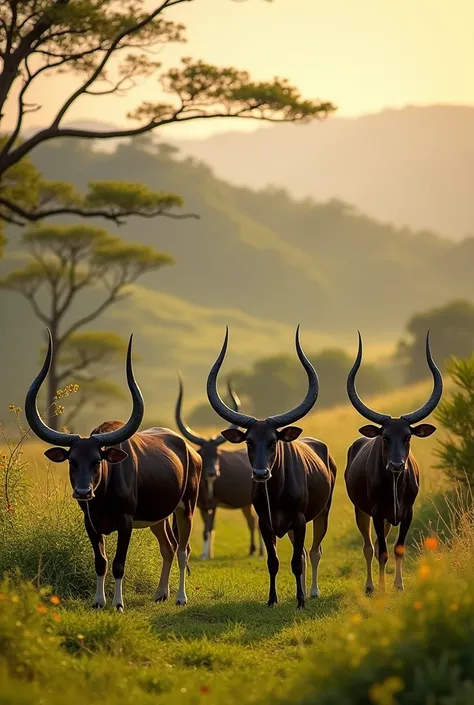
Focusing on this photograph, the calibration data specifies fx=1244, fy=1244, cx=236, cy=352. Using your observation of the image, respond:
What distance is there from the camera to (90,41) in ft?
76.5

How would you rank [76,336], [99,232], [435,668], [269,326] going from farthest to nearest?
1. [269,326]
2. [76,336]
3. [99,232]
4. [435,668]

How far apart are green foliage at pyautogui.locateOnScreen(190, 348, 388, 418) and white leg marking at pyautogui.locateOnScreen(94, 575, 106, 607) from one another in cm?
6147

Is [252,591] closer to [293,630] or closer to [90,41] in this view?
[293,630]

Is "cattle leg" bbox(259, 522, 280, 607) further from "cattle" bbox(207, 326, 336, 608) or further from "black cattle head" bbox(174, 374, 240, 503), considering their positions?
"black cattle head" bbox(174, 374, 240, 503)

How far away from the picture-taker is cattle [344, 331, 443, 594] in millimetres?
12688

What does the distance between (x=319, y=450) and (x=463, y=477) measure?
4.47 metres

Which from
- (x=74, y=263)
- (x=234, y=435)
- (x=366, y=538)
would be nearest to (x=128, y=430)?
(x=234, y=435)

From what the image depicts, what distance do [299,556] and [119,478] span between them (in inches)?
78.7

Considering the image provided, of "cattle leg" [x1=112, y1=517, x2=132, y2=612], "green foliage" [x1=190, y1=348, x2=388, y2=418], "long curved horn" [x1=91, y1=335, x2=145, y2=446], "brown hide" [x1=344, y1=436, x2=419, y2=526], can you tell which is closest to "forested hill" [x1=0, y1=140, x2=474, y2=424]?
"green foliage" [x1=190, y1=348, x2=388, y2=418]

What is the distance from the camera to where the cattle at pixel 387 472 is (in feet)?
41.6

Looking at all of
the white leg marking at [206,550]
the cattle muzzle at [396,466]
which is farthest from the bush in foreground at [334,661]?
the white leg marking at [206,550]

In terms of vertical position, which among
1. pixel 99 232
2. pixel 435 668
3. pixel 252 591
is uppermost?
pixel 99 232

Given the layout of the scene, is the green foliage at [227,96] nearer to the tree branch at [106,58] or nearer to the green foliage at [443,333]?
the tree branch at [106,58]

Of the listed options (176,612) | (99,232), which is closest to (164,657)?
(176,612)
